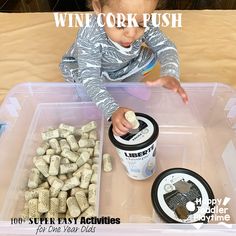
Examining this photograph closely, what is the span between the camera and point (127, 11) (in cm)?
58

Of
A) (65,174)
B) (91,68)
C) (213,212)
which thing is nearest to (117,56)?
(91,68)

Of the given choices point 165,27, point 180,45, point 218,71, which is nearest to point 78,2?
point 165,27

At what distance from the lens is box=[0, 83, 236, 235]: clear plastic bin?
680mm

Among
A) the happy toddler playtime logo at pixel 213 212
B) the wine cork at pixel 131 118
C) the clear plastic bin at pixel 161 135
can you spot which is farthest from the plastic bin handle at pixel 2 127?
the happy toddler playtime logo at pixel 213 212

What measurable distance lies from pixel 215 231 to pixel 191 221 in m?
0.04

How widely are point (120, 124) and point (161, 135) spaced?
253 millimetres

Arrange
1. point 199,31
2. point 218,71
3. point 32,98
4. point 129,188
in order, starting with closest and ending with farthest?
point 129,188
point 32,98
point 218,71
point 199,31

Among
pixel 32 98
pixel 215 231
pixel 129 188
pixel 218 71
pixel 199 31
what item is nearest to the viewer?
pixel 215 231

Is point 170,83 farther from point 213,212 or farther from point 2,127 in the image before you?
point 2,127

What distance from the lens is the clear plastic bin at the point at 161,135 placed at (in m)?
0.68

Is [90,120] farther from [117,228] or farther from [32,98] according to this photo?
[117,228]

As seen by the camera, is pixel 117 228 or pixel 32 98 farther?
pixel 32 98

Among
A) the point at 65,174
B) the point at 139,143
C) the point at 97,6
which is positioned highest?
the point at 97,6

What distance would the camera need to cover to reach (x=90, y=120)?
2.76ft
